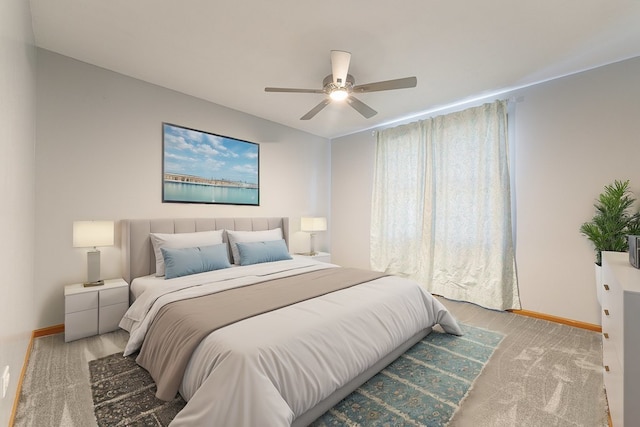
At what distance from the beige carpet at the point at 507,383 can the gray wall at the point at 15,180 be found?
20cm

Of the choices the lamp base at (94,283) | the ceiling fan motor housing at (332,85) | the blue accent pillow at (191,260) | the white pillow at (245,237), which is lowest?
the lamp base at (94,283)

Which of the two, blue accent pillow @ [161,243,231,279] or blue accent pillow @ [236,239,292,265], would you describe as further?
blue accent pillow @ [236,239,292,265]

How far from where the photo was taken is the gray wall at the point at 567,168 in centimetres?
269

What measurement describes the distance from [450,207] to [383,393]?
110 inches

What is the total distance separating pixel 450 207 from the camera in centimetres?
380

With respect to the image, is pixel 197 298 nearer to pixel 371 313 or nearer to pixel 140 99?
pixel 371 313

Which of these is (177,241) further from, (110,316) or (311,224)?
(311,224)

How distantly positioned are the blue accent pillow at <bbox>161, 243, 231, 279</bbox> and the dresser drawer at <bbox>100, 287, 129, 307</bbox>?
1.32ft

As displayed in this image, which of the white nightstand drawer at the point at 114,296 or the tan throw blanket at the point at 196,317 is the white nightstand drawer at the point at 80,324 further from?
the tan throw blanket at the point at 196,317

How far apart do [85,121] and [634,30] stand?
5.12m

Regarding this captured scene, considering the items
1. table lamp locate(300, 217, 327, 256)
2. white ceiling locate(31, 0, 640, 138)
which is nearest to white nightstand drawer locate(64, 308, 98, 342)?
white ceiling locate(31, 0, 640, 138)

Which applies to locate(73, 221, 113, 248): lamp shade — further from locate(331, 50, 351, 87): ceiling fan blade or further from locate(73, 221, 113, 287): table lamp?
locate(331, 50, 351, 87): ceiling fan blade

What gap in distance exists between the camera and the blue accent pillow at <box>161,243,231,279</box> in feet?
9.05

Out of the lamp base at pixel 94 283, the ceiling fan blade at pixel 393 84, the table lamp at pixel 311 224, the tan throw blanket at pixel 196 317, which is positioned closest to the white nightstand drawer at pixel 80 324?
the lamp base at pixel 94 283
